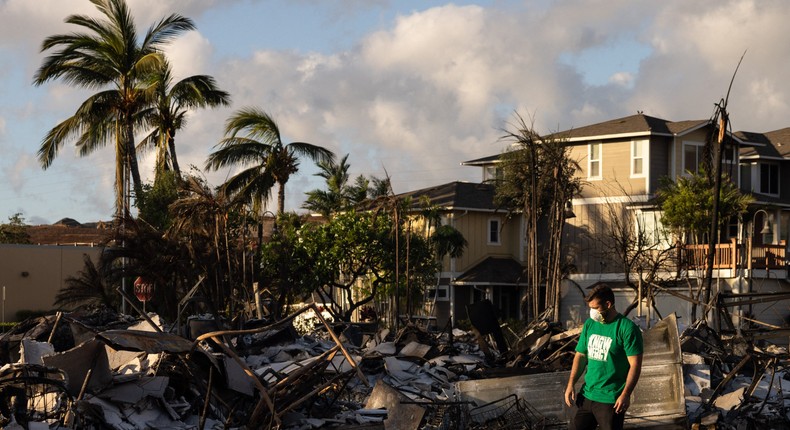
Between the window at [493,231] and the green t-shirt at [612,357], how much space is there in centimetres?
3522

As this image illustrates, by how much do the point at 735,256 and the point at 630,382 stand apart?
2772 cm

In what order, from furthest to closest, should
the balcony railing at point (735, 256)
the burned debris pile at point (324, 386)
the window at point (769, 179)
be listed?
the window at point (769, 179), the balcony railing at point (735, 256), the burned debris pile at point (324, 386)

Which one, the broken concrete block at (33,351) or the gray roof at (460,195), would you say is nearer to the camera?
the broken concrete block at (33,351)

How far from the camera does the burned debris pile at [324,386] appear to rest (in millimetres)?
9305

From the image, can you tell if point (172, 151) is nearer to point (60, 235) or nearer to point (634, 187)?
point (634, 187)

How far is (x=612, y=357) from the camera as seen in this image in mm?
7758

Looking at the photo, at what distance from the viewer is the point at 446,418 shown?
34.8ft

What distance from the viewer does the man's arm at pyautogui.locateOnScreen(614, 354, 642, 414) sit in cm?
755

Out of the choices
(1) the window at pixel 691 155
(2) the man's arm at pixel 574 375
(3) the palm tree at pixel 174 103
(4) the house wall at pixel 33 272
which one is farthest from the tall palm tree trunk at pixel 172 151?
(2) the man's arm at pixel 574 375

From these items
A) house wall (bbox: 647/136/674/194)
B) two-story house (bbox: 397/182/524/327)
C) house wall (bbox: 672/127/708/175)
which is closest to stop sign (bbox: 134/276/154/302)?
two-story house (bbox: 397/182/524/327)

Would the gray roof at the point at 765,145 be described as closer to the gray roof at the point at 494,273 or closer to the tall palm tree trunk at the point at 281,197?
the gray roof at the point at 494,273

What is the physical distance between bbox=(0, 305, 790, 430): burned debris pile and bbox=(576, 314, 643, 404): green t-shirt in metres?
2.01

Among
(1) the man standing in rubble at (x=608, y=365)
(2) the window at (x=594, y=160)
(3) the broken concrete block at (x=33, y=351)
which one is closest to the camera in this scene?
(1) the man standing in rubble at (x=608, y=365)

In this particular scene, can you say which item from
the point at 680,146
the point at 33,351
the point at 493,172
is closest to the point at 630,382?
the point at 33,351
